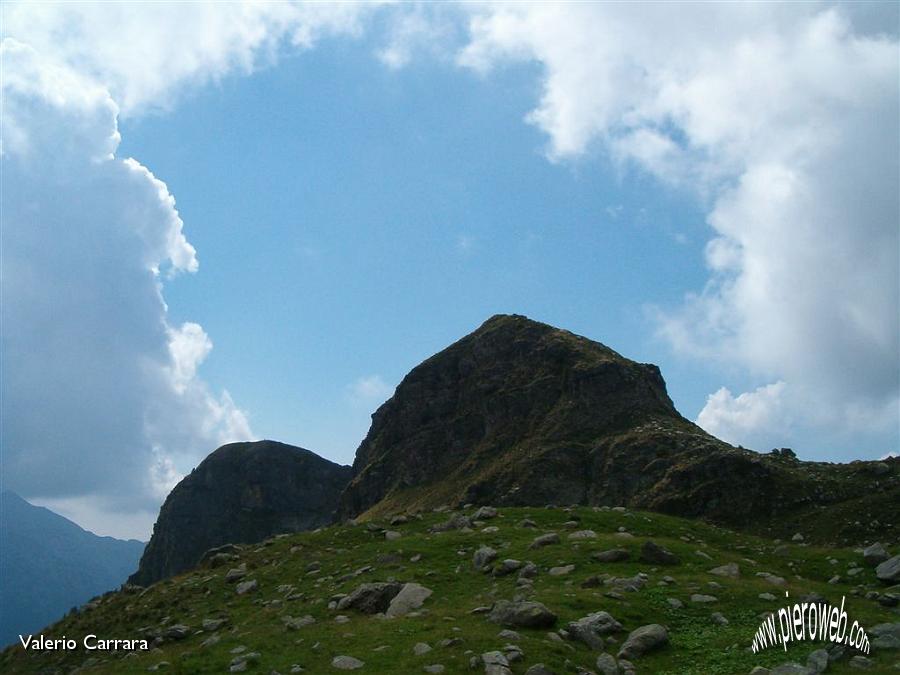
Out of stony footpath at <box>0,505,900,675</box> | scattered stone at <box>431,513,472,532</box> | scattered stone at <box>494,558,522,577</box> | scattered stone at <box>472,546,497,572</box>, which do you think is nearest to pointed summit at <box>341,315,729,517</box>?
scattered stone at <box>431,513,472,532</box>

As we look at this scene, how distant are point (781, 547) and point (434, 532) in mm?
18315

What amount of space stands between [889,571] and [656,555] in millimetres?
8744

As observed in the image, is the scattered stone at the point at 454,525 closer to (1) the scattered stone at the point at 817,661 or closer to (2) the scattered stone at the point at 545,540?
(2) the scattered stone at the point at 545,540

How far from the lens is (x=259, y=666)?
2111 cm

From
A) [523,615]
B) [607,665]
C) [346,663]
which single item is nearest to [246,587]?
[346,663]

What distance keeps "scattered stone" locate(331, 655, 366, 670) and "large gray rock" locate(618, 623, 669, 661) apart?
7256mm

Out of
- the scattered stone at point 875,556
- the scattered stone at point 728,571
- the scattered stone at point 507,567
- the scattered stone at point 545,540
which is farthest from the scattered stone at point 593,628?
the scattered stone at point 875,556

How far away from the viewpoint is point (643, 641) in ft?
62.7

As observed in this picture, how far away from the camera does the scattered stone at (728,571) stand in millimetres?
26877

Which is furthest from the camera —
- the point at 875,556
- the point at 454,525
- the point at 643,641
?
the point at 454,525

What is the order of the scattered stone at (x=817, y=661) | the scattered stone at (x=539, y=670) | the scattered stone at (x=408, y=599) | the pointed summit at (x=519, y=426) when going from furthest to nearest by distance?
the pointed summit at (x=519, y=426) → the scattered stone at (x=408, y=599) → the scattered stone at (x=539, y=670) → the scattered stone at (x=817, y=661)

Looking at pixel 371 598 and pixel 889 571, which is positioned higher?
pixel 371 598

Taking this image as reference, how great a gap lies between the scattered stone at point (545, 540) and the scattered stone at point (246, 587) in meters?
13.3

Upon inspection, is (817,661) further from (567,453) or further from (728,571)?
(567,453)
